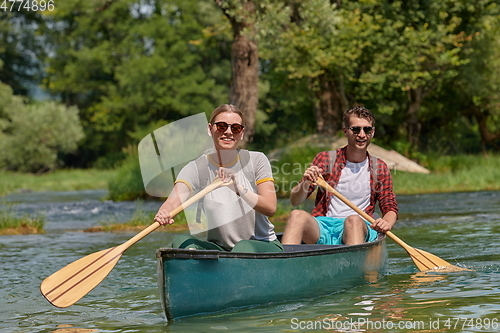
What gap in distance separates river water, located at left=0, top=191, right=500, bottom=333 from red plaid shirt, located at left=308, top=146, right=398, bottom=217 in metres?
0.70

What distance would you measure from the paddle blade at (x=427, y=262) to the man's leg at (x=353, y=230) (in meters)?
0.85

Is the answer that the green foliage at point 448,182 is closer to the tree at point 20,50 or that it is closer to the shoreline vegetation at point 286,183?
the shoreline vegetation at point 286,183

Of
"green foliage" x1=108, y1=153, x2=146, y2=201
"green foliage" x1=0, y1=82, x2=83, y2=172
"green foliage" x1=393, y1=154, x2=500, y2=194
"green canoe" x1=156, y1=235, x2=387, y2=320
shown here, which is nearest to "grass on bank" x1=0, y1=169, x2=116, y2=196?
"green foliage" x1=0, y1=82, x2=83, y2=172

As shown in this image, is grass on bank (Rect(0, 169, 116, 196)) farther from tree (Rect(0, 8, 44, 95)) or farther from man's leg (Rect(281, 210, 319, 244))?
man's leg (Rect(281, 210, 319, 244))

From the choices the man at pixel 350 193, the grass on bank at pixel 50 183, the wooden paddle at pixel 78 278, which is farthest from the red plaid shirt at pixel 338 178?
the grass on bank at pixel 50 183

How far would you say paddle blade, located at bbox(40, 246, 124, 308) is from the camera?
5.42 metres

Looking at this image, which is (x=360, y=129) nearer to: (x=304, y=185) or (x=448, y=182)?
(x=304, y=185)

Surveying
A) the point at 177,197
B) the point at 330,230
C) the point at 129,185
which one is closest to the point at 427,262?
the point at 330,230

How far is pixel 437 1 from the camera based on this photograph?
2092 cm

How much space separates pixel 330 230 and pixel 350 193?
0.35 m

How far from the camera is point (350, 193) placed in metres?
6.51

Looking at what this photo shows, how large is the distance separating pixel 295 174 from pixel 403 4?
698 centimetres

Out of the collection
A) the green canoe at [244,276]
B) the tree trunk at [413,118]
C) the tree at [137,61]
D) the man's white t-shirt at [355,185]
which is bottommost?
the green canoe at [244,276]

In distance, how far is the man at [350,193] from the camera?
20.6 ft
